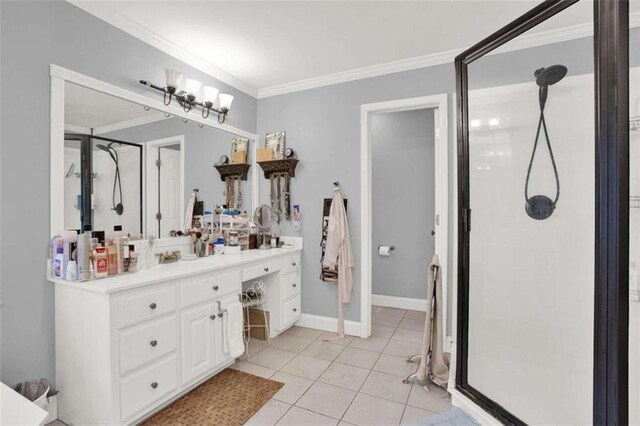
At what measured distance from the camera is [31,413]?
3.51 ft

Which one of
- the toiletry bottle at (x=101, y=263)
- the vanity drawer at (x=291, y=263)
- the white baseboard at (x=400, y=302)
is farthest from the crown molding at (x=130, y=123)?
the white baseboard at (x=400, y=302)


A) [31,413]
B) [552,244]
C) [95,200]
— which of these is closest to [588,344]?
[552,244]

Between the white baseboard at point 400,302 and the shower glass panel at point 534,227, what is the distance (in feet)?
5.82

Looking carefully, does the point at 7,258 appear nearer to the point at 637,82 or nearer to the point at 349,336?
the point at 349,336

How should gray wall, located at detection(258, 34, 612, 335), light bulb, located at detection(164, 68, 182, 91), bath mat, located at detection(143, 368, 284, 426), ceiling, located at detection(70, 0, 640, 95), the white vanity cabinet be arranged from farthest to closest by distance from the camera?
gray wall, located at detection(258, 34, 612, 335) → light bulb, located at detection(164, 68, 182, 91) → ceiling, located at detection(70, 0, 640, 95) → bath mat, located at detection(143, 368, 284, 426) → the white vanity cabinet

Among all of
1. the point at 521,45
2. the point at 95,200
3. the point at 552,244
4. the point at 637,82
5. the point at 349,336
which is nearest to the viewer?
the point at 637,82

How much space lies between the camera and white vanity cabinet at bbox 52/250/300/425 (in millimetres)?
Result: 1537

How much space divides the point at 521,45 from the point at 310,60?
1636 millimetres

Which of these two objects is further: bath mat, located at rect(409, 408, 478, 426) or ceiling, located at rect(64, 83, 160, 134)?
ceiling, located at rect(64, 83, 160, 134)

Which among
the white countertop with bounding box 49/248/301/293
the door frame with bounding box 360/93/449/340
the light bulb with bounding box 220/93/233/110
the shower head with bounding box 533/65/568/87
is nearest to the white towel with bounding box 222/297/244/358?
the white countertop with bounding box 49/248/301/293

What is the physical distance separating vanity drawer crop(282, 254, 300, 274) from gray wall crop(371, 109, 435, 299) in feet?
4.14

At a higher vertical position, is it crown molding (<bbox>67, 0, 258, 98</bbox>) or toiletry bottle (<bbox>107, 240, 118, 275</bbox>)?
crown molding (<bbox>67, 0, 258, 98</bbox>)

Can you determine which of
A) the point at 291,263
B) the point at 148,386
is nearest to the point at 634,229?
the point at 291,263

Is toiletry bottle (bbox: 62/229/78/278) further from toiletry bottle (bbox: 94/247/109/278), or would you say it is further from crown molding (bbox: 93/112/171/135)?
crown molding (bbox: 93/112/171/135)
